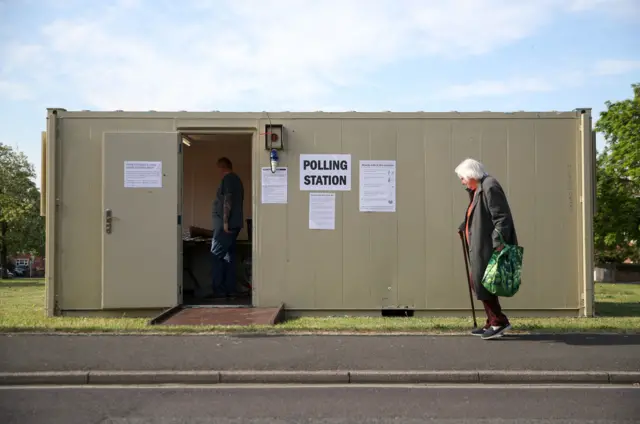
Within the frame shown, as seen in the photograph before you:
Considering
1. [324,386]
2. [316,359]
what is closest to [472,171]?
[316,359]

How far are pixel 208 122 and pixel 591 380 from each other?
6697 millimetres

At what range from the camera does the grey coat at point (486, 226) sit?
26.3ft

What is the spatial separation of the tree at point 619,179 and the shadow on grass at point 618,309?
71.6 feet

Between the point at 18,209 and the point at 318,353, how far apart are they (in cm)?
4650

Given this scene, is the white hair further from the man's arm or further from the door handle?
the door handle

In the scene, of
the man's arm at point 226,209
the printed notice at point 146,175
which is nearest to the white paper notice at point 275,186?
the man's arm at point 226,209

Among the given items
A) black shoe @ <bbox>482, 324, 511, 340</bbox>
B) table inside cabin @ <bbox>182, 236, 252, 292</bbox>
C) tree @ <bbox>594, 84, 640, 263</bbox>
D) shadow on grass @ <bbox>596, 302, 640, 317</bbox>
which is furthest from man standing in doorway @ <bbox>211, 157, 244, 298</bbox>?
tree @ <bbox>594, 84, 640, 263</bbox>

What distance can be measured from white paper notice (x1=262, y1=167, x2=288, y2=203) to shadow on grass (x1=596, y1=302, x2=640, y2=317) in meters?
5.39

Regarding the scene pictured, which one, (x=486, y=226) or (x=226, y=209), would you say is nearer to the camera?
(x=486, y=226)

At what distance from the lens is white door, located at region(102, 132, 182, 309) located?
34.4 feet

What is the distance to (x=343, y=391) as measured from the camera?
6.17 metres

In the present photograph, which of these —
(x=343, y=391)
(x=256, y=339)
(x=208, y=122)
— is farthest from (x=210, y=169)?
(x=343, y=391)

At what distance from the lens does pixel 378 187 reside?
34.8ft

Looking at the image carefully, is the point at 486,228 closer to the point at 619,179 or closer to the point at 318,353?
the point at 318,353
